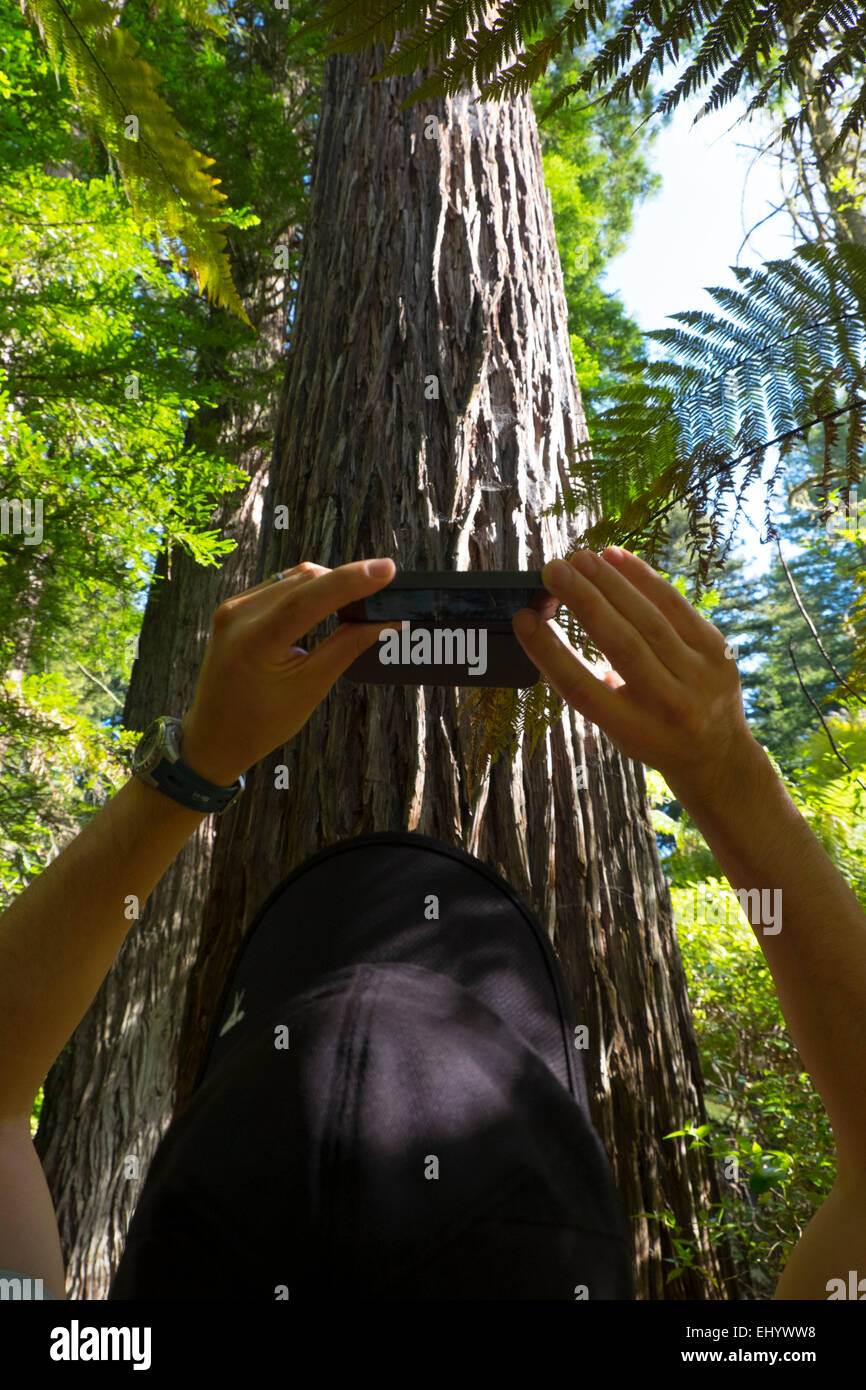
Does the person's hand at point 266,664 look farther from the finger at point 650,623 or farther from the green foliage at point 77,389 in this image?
the green foliage at point 77,389

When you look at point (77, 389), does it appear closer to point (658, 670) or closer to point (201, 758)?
point (201, 758)

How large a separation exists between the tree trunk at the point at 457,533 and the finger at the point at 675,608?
0.90 m

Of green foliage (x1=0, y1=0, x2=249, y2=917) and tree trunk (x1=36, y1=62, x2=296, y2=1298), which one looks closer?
green foliage (x1=0, y1=0, x2=249, y2=917)

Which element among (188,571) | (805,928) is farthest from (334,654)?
(188,571)

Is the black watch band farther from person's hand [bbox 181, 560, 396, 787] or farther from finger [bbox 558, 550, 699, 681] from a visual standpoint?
finger [bbox 558, 550, 699, 681]

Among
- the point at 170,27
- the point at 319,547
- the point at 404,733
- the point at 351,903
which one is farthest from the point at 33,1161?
the point at 170,27

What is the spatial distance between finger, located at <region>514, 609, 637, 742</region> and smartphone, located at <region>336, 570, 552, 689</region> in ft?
0.16

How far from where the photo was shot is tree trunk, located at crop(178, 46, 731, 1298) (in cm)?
177

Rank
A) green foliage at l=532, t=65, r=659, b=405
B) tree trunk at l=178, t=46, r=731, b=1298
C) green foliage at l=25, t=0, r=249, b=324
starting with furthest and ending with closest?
1. green foliage at l=532, t=65, r=659, b=405
2. tree trunk at l=178, t=46, r=731, b=1298
3. green foliage at l=25, t=0, r=249, b=324

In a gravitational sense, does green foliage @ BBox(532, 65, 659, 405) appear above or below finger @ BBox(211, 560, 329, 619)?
above

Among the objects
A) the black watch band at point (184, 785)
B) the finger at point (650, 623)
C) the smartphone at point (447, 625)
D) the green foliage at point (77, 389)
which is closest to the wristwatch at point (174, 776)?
the black watch band at point (184, 785)

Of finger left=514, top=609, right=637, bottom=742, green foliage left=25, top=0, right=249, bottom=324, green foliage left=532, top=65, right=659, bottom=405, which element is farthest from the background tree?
finger left=514, top=609, right=637, bottom=742
